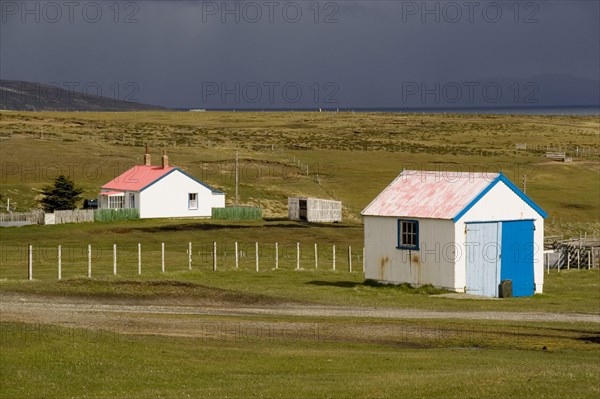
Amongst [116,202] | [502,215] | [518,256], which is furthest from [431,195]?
[116,202]

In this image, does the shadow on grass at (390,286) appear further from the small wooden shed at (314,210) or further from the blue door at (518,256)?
the small wooden shed at (314,210)

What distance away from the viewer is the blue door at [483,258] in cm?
4328

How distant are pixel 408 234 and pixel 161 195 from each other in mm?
38219

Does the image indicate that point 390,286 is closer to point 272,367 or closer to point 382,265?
point 382,265

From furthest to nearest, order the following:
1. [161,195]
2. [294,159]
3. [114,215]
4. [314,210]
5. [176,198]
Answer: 1. [294,159]
2. [176,198]
3. [314,210]
4. [161,195]
5. [114,215]

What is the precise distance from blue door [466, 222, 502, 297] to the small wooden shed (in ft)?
121

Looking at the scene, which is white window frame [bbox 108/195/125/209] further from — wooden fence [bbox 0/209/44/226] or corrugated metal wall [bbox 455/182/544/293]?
corrugated metal wall [bbox 455/182/544/293]

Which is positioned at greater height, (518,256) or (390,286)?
(518,256)

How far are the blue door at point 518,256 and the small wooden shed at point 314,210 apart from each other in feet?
119

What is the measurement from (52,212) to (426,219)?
129ft

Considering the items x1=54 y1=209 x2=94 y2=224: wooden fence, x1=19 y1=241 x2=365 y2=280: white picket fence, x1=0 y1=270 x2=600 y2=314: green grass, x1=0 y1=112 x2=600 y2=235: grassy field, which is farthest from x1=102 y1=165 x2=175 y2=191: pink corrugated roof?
x1=0 y1=270 x2=600 y2=314: green grass

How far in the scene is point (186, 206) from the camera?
8219cm

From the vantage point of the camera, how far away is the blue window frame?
146 ft

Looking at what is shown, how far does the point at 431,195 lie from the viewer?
45.0 metres
